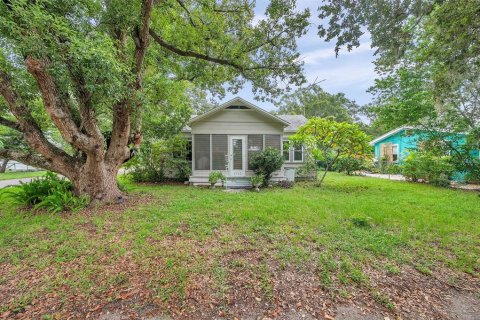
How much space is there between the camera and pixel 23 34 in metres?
3.90

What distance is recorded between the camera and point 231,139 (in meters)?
10.9

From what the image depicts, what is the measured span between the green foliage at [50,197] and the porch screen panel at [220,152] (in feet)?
19.4

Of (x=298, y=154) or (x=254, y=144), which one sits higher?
(x=254, y=144)

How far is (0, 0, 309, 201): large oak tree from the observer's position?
13.4 feet

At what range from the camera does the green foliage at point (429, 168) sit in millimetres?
10219

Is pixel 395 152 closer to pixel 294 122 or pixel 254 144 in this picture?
pixel 294 122

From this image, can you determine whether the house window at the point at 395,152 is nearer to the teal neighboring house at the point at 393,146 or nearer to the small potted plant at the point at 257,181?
the teal neighboring house at the point at 393,146

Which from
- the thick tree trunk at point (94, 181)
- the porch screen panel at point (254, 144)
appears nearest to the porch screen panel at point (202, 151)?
the porch screen panel at point (254, 144)

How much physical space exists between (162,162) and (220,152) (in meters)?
3.13

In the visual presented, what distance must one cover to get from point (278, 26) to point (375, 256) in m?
6.89

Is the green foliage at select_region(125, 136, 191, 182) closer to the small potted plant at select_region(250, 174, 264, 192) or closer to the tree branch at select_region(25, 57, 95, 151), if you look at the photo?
the small potted plant at select_region(250, 174, 264, 192)

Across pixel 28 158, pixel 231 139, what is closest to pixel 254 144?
pixel 231 139

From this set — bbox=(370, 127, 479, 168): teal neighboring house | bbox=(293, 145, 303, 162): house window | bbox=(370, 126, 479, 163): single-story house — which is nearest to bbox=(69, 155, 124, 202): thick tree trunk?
bbox=(293, 145, 303, 162): house window

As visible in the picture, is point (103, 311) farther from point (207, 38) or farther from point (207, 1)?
point (207, 1)
